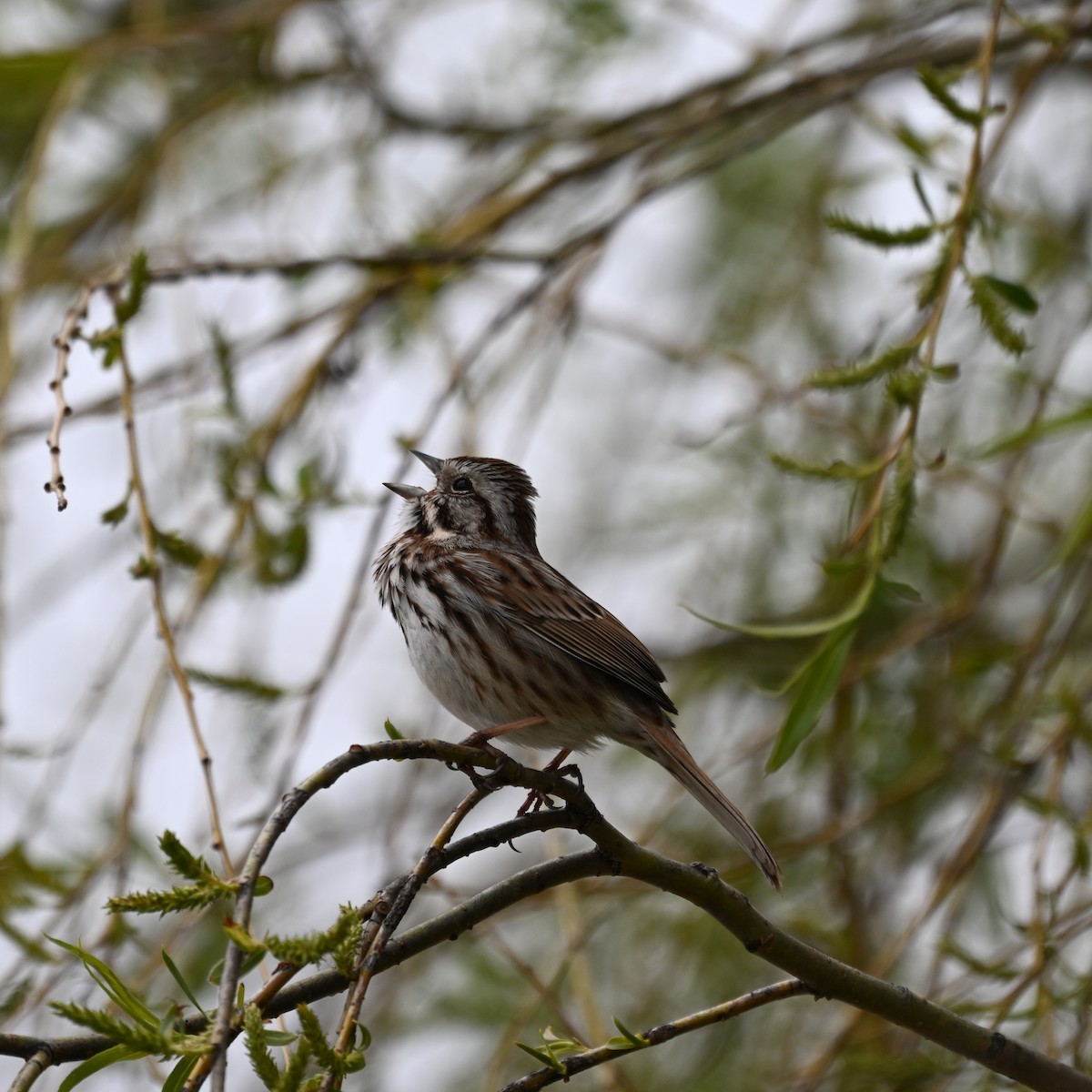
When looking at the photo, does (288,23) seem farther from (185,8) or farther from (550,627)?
(550,627)

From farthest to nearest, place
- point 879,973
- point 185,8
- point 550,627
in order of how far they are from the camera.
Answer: point 185,8, point 550,627, point 879,973

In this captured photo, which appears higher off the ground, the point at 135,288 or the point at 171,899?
the point at 135,288

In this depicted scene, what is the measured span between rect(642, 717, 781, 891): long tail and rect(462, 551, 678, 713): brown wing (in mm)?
85

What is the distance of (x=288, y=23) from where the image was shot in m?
6.10

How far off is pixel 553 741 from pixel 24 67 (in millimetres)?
3045

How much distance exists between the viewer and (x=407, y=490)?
450 centimetres

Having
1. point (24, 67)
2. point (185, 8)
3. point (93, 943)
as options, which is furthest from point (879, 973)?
point (185, 8)

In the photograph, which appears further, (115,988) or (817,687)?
(817,687)

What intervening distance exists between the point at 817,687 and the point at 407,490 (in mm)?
1835

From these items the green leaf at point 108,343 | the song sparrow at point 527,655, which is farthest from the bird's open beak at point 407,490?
the green leaf at point 108,343

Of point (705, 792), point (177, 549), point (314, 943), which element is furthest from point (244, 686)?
point (314, 943)

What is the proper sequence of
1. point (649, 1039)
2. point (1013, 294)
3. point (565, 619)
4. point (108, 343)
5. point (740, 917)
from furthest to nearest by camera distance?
point (565, 619), point (108, 343), point (1013, 294), point (740, 917), point (649, 1039)

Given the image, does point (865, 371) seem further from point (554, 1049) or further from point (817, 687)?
point (554, 1049)

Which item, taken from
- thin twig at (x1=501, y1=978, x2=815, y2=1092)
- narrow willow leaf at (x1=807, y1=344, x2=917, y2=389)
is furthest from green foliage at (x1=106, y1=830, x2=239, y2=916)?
narrow willow leaf at (x1=807, y1=344, x2=917, y2=389)
